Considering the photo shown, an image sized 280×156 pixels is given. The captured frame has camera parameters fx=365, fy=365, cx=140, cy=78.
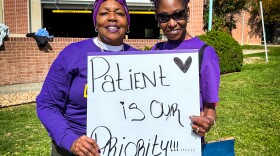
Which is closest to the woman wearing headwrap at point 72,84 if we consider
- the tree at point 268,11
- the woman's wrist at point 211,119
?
the woman's wrist at point 211,119

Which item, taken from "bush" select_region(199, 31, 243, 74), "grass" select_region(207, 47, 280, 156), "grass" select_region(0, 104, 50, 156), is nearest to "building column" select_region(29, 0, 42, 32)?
"bush" select_region(199, 31, 243, 74)

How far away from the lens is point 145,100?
188 centimetres

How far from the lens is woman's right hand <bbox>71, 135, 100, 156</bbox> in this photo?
1.76 m

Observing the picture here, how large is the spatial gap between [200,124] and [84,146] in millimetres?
581

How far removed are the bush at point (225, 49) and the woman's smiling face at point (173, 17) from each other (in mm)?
10579

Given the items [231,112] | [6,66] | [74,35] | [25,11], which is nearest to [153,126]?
[231,112]

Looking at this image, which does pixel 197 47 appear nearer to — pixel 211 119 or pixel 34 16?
pixel 211 119

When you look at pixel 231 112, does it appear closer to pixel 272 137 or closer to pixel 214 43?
pixel 272 137

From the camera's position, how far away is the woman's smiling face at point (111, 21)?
77.8 inches

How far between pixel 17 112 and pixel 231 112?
14.0 ft

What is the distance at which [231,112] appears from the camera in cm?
707

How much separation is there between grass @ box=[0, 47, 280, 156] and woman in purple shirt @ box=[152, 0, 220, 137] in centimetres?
317

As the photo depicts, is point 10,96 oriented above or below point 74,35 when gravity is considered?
below

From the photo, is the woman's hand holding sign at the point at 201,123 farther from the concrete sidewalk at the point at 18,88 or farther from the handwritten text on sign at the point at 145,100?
the concrete sidewalk at the point at 18,88
